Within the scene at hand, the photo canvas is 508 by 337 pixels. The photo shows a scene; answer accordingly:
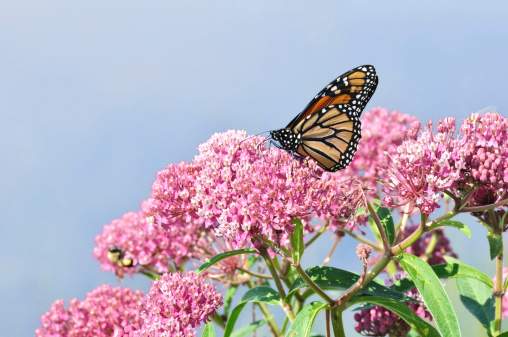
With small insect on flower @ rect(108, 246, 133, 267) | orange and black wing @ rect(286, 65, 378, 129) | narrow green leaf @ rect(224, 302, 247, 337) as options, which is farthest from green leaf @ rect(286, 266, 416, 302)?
small insect on flower @ rect(108, 246, 133, 267)

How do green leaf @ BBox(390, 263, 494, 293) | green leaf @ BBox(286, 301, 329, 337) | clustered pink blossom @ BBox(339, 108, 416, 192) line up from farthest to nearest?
1. clustered pink blossom @ BBox(339, 108, 416, 192)
2. green leaf @ BBox(390, 263, 494, 293)
3. green leaf @ BBox(286, 301, 329, 337)

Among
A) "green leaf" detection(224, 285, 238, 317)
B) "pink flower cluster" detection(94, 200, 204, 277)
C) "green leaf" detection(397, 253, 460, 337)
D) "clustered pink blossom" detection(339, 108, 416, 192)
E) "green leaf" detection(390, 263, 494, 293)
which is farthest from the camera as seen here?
"clustered pink blossom" detection(339, 108, 416, 192)

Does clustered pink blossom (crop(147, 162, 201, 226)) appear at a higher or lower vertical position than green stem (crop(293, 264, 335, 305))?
higher

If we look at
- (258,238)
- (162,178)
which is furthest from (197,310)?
(162,178)

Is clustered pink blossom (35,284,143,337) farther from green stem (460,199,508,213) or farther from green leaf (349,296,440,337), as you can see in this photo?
green stem (460,199,508,213)

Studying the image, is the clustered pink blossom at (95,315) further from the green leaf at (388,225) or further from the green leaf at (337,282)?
the green leaf at (388,225)

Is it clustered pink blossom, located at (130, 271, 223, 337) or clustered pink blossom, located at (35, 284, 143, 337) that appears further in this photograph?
clustered pink blossom, located at (35, 284, 143, 337)

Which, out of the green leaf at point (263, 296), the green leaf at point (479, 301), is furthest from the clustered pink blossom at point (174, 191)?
the green leaf at point (479, 301)

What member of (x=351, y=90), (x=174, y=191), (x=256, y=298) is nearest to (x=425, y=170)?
(x=351, y=90)
